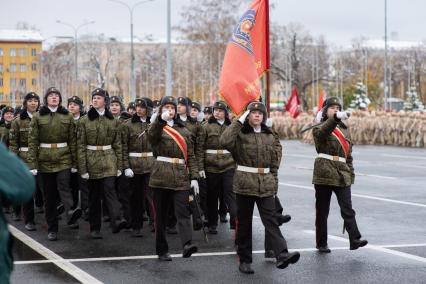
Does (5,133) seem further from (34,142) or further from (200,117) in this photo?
(200,117)

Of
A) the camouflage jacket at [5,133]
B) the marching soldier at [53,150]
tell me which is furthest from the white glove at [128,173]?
A: the camouflage jacket at [5,133]

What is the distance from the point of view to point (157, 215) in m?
9.45

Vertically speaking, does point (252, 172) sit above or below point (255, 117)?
below

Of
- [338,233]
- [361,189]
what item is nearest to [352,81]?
[361,189]

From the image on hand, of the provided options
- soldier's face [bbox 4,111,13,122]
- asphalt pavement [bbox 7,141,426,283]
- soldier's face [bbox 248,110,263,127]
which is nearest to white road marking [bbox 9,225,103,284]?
asphalt pavement [bbox 7,141,426,283]

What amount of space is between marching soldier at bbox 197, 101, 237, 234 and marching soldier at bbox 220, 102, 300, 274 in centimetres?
262

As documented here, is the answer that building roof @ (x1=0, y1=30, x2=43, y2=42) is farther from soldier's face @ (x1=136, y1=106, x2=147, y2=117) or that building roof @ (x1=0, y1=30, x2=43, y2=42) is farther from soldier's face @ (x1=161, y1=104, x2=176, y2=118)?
soldier's face @ (x1=161, y1=104, x2=176, y2=118)

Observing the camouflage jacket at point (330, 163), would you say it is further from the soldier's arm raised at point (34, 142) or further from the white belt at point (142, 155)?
the soldier's arm raised at point (34, 142)

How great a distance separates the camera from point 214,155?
1166 cm

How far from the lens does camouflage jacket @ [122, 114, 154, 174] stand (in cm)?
1158

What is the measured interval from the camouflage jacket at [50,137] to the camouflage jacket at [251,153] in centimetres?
322

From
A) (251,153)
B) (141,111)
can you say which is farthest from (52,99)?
(251,153)

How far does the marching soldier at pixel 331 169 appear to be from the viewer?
9.69 m

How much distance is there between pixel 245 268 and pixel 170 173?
1.44 m
